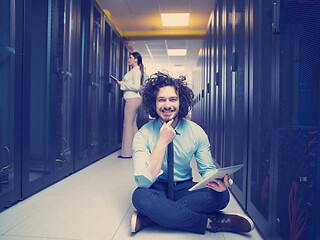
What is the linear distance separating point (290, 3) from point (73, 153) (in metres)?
2.26

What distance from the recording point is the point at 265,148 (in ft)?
4.30

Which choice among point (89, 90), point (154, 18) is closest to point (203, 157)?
point (89, 90)

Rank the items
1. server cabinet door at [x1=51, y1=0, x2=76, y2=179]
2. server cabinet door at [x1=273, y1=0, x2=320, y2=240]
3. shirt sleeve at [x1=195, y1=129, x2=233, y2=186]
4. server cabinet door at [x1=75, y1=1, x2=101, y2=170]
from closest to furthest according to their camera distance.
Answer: server cabinet door at [x1=273, y1=0, x2=320, y2=240] → shirt sleeve at [x1=195, y1=129, x2=233, y2=186] → server cabinet door at [x1=51, y1=0, x2=76, y2=179] → server cabinet door at [x1=75, y1=1, x2=101, y2=170]

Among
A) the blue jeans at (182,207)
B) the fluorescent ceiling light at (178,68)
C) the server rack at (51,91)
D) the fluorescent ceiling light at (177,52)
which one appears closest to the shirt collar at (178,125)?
the blue jeans at (182,207)

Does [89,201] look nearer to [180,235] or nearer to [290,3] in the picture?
[180,235]

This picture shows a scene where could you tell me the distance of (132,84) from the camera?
355 cm

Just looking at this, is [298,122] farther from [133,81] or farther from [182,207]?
[133,81]

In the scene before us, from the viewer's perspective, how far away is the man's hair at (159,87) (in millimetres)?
1492

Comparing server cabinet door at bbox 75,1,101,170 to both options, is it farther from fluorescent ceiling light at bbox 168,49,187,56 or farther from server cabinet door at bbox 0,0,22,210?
fluorescent ceiling light at bbox 168,49,187,56

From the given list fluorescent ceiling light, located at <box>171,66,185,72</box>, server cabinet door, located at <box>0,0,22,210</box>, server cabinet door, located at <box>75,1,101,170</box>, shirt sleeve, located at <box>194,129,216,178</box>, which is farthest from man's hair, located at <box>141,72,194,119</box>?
fluorescent ceiling light, located at <box>171,66,185,72</box>

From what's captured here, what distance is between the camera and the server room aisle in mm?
1252

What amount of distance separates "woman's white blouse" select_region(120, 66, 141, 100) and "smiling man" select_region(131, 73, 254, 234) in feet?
6.56

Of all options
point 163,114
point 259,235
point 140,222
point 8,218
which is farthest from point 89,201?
point 259,235

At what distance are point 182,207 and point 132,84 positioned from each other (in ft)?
8.39
